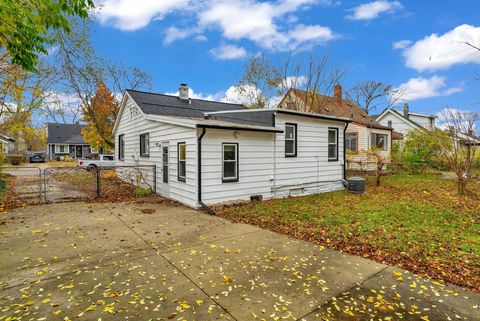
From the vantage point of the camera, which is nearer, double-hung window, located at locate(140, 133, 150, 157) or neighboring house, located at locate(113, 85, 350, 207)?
neighboring house, located at locate(113, 85, 350, 207)

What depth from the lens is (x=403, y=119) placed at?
30.0 metres

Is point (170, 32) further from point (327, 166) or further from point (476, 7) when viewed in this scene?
point (476, 7)

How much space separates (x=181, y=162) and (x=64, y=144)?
4209 cm

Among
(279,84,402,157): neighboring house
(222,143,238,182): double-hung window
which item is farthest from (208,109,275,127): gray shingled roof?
(279,84,402,157): neighboring house

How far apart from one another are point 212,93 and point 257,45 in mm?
8841

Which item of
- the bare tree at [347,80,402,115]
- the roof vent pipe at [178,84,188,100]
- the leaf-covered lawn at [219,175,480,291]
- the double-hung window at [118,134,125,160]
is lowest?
the leaf-covered lawn at [219,175,480,291]

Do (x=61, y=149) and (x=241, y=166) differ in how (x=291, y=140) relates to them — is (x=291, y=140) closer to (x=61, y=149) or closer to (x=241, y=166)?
(x=241, y=166)

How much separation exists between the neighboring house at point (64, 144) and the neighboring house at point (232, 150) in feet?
114

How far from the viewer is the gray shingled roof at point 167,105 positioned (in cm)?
1216

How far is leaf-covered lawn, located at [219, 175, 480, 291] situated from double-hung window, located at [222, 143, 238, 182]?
1.05 meters

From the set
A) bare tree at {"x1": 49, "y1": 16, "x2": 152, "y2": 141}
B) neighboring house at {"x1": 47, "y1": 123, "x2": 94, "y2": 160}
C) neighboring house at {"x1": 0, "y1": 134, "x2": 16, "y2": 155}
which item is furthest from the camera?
neighboring house at {"x1": 47, "y1": 123, "x2": 94, "y2": 160}

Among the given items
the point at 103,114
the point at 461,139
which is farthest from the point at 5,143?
the point at 461,139

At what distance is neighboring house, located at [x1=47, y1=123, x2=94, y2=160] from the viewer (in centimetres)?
4158

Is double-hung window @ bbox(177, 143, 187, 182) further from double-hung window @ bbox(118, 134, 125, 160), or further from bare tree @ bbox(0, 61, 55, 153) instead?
double-hung window @ bbox(118, 134, 125, 160)
